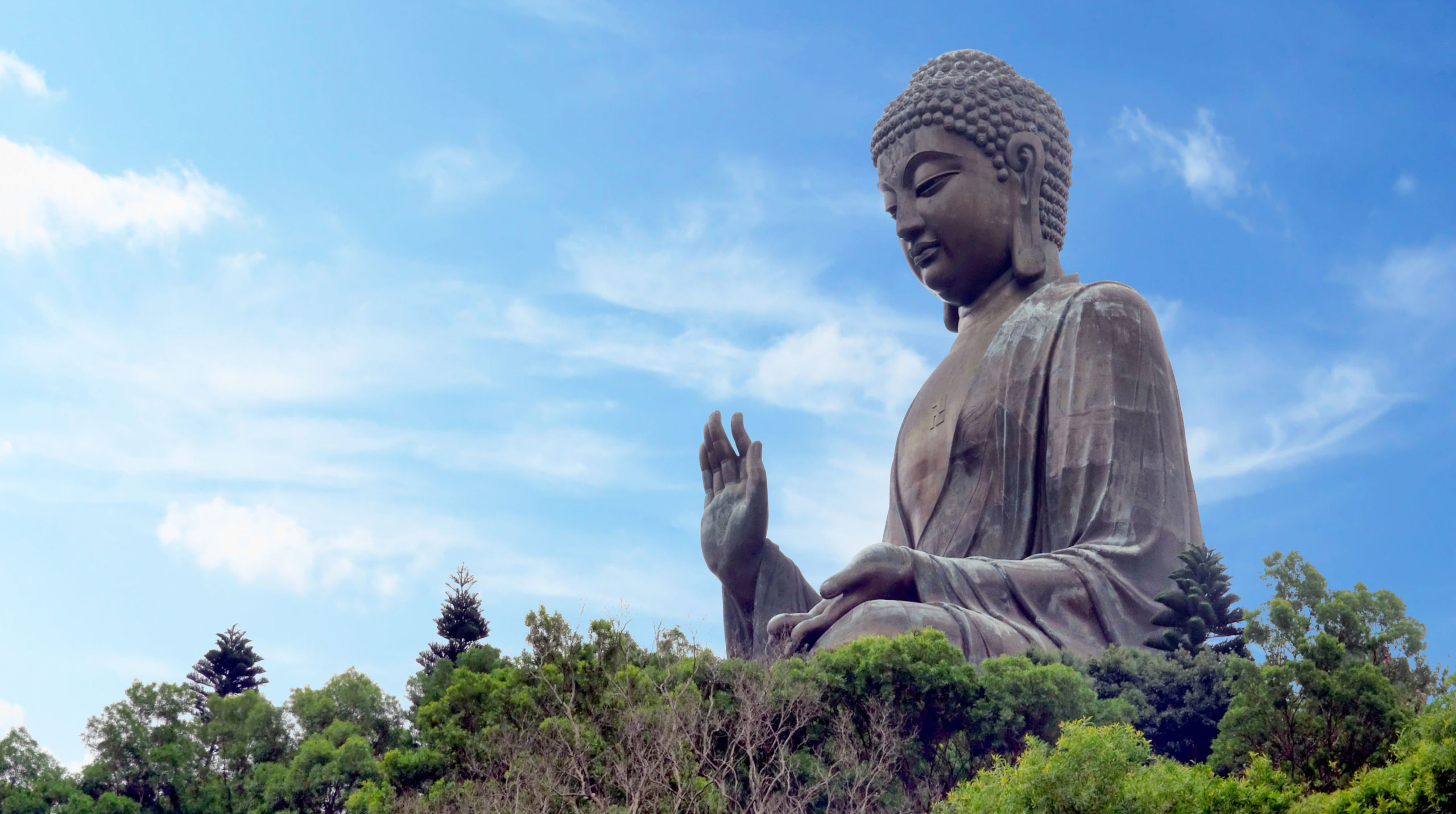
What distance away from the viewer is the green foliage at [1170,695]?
1022cm

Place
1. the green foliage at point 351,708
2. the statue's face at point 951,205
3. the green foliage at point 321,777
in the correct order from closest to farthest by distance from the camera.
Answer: the statue's face at point 951,205
the green foliage at point 321,777
the green foliage at point 351,708

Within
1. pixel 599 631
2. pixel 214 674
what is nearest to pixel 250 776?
pixel 214 674

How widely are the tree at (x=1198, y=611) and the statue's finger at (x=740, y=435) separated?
3194 mm

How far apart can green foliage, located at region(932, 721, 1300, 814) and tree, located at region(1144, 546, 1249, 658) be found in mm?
2755

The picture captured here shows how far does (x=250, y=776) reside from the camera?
19.3 m

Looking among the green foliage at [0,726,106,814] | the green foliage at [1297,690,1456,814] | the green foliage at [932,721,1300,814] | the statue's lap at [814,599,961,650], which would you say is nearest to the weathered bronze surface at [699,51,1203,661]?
the statue's lap at [814,599,961,650]

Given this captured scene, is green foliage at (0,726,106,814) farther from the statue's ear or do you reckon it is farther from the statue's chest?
the statue's ear

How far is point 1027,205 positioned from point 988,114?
848 millimetres

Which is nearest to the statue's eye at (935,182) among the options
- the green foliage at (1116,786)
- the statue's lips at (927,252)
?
the statue's lips at (927,252)

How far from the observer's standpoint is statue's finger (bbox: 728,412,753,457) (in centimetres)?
1193

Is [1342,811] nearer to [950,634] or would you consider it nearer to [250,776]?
[950,634]

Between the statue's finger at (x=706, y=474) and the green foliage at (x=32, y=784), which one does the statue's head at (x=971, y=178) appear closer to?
the statue's finger at (x=706, y=474)

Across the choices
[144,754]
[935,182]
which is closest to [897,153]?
[935,182]

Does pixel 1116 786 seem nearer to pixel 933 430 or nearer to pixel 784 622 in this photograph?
pixel 784 622
